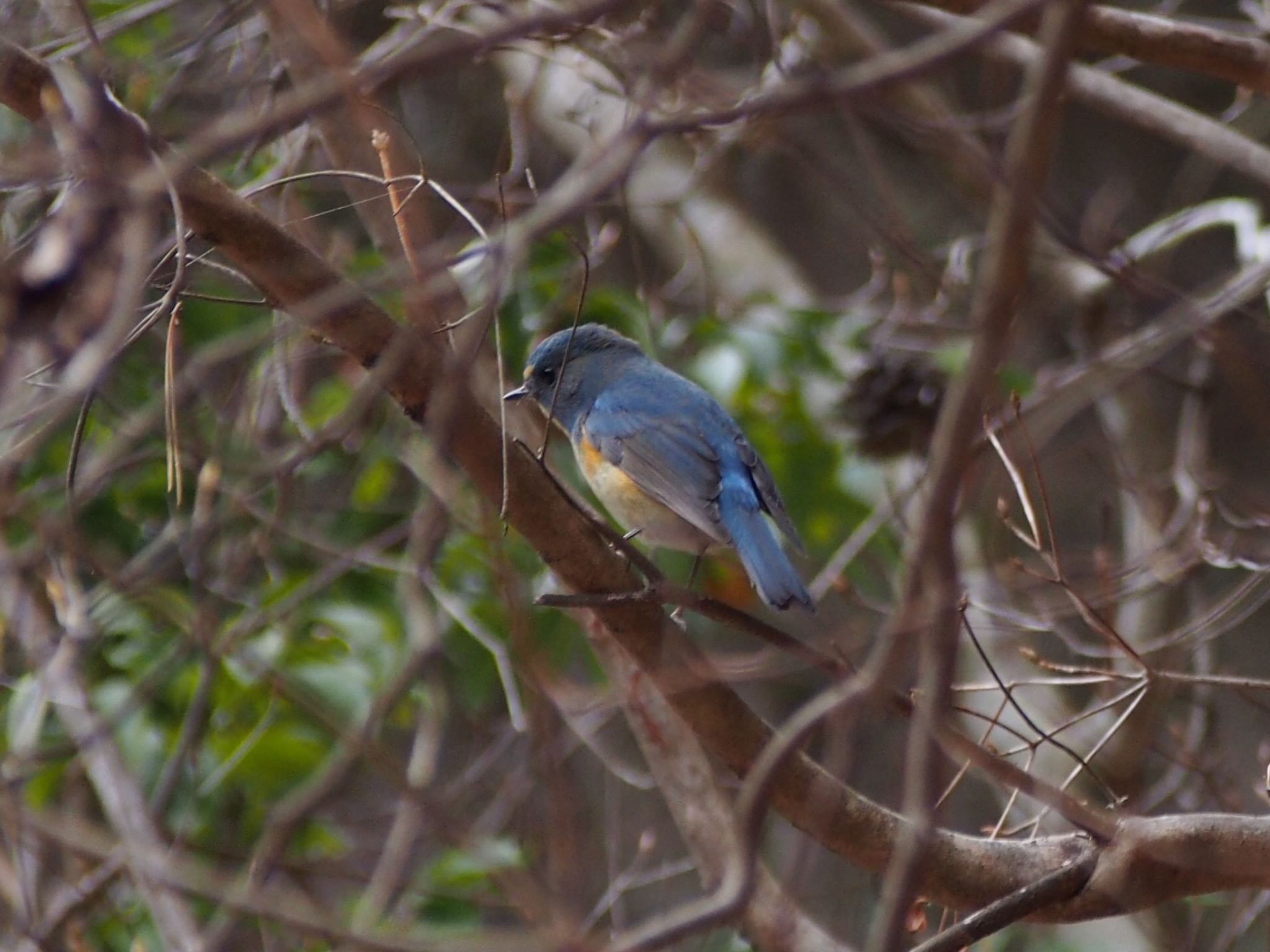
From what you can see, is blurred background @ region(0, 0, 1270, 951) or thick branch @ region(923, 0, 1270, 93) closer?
blurred background @ region(0, 0, 1270, 951)

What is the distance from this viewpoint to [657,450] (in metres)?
3.86

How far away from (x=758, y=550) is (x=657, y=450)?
64cm

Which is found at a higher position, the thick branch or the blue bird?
the thick branch

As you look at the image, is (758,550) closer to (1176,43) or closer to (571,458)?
(571,458)

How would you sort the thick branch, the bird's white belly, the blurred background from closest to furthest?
1. the blurred background
2. the thick branch
3. the bird's white belly

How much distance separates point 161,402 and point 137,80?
115 centimetres

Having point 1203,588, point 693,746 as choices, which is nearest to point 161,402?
point 693,746

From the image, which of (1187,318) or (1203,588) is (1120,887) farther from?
(1203,588)

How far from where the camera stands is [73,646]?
11.5 feet

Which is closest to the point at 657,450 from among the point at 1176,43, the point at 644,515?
the point at 644,515

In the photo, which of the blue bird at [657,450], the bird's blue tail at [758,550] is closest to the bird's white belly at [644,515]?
the blue bird at [657,450]

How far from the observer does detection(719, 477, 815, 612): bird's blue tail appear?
311cm

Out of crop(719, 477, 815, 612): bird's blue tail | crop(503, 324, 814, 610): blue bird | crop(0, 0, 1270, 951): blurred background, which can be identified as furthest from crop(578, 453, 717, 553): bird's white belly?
crop(0, 0, 1270, 951): blurred background

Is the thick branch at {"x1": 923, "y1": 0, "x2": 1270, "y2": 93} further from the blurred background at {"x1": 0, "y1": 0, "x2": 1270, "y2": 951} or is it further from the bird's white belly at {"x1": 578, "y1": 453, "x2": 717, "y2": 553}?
the bird's white belly at {"x1": 578, "y1": 453, "x2": 717, "y2": 553}
